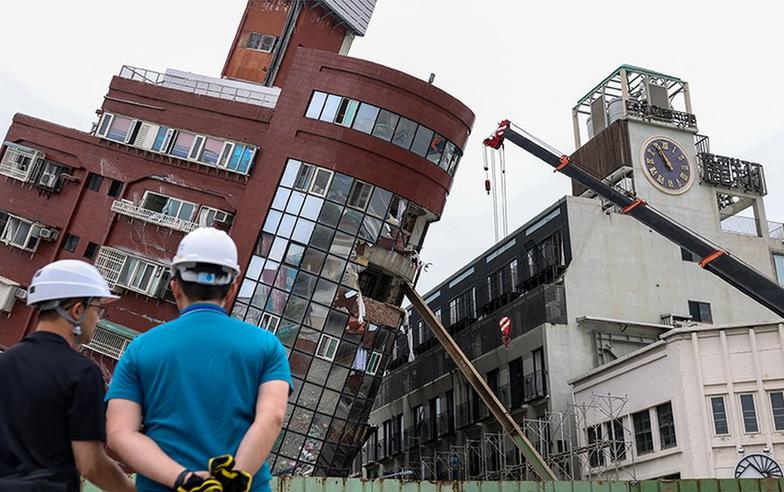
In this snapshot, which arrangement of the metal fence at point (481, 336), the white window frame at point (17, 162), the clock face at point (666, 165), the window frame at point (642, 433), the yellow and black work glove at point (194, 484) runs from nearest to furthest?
the yellow and black work glove at point (194, 484) → the white window frame at point (17, 162) → the window frame at point (642, 433) → the metal fence at point (481, 336) → the clock face at point (666, 165)

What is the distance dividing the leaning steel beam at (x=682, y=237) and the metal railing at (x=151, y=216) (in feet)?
63.9

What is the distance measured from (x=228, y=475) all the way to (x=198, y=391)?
0.58m

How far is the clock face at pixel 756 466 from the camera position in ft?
112

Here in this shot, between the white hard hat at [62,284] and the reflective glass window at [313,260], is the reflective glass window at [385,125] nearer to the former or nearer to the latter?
the reflective glass window at [313,260]

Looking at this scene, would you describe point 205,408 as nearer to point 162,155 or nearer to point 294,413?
point 294,413

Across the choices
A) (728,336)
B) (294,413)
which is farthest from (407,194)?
(728,336)

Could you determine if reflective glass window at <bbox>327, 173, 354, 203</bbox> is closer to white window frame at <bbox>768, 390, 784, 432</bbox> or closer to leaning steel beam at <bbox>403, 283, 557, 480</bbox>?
leaning steel beam at <bbox>403, 283, 557, 480</bbox>

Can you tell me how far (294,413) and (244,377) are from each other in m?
28.9

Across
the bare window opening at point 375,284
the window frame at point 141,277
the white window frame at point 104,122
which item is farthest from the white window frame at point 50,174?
the bare window opening at point 375,284

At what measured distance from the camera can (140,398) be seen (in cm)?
455

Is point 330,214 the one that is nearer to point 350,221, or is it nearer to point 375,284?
A: point 350,221

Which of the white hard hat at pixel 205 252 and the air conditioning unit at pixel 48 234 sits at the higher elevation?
the air conditioning unit at pixel 48 234

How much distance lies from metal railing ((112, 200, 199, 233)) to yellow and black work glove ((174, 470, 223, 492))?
1170 inches

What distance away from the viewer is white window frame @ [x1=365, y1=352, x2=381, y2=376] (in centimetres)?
3444
